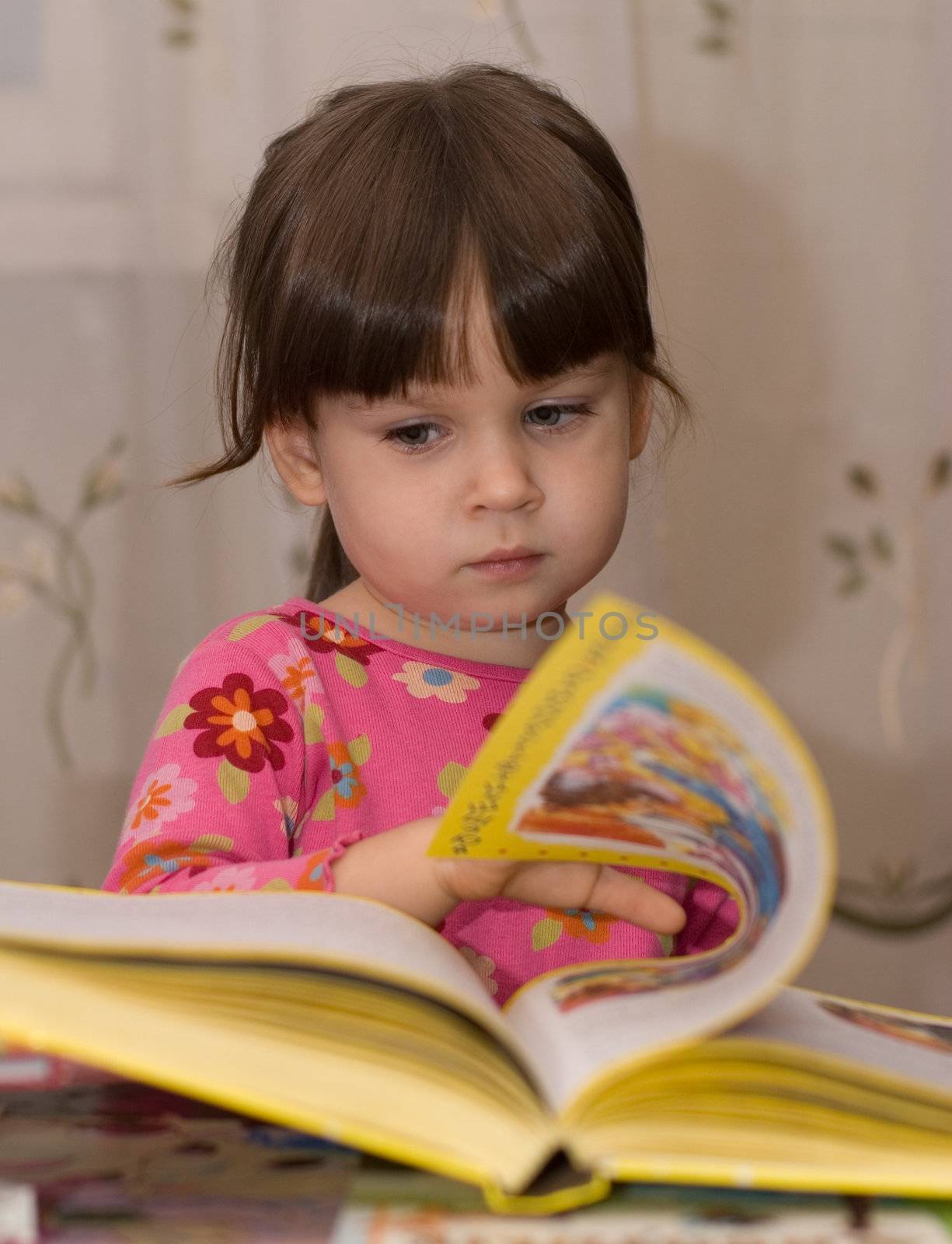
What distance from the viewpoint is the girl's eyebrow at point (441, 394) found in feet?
2.39

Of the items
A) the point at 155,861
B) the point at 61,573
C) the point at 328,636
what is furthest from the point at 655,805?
the point at 61,573

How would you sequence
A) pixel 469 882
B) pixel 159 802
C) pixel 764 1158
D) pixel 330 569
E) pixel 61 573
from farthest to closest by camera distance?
pixel 61 573, pixel 330 569, pixel 159 802, pixel 469 882, pixel 764 1158

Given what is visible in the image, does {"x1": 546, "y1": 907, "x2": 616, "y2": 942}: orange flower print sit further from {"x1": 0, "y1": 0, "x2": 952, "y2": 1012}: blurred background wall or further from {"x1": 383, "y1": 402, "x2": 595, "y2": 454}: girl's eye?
{"x1": 0, "y1": 0, "x2": 952, "y2": 1012}: blurred background wall

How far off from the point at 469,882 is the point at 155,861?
17cm

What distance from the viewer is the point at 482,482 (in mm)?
732

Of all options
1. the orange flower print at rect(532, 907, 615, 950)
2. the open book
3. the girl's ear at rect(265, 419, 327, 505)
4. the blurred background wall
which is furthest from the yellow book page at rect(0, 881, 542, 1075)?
the blurred background wall

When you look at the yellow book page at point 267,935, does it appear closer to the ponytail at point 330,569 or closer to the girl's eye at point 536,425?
the girl's eye at point 536,425

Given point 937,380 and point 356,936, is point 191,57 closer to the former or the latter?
point 937,380

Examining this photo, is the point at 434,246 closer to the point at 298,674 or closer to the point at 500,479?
the point at 500,479

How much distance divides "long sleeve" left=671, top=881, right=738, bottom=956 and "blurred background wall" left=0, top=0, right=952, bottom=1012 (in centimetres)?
52

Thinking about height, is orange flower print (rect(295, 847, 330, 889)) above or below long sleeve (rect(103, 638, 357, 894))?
above

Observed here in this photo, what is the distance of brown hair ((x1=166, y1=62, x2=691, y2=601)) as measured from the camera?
0.72 meters

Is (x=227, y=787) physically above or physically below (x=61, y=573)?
above

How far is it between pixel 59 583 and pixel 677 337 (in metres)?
0.60
